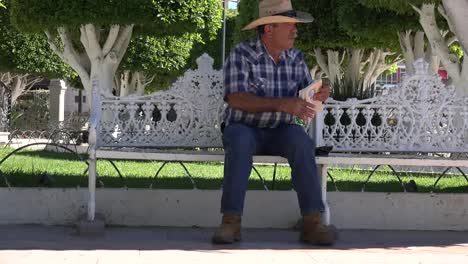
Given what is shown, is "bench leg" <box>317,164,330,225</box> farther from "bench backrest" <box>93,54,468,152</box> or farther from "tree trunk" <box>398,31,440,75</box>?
"tree trunk" <box>398,31,440,75</box>

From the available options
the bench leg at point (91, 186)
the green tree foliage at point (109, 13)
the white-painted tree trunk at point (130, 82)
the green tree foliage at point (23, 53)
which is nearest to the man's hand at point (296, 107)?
the bench leg at point (91, 186)

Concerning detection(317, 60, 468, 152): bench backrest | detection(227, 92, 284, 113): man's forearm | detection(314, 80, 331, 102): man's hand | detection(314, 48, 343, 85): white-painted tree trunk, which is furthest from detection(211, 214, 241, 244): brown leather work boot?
detection(314, 48, 343, 85): white-painted tree trunk

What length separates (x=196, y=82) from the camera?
19.4ft

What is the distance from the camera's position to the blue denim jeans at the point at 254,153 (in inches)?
192

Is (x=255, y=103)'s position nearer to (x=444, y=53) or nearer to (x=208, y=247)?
(x=208, y=247)

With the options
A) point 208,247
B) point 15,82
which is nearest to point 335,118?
point 208,247

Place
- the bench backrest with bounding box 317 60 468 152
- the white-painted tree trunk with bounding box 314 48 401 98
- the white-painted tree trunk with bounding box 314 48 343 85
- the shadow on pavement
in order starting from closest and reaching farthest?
the shadow on pavement < the bench backrest with bounding box 317 60 468 152 < the white-painted tree trunk with bounding box 314 48 401 98 < the white-painted tree trunk with bounding box 314 48 343 85

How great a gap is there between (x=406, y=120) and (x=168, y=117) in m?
1.83

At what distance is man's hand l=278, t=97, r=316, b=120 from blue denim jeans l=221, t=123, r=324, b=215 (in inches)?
6.8

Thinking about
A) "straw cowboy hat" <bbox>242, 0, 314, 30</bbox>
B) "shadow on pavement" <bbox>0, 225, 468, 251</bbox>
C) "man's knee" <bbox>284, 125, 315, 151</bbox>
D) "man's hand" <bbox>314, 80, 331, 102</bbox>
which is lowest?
Answer: "shadow on pavement" <bbox>0, 225, 468, 251</bbox>

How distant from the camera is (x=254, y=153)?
521 centimetres

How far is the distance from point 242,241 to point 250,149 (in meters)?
0.68

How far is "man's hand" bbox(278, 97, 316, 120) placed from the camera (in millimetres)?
4946

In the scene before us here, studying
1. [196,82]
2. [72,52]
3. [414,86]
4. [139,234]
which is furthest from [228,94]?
[72,52]
